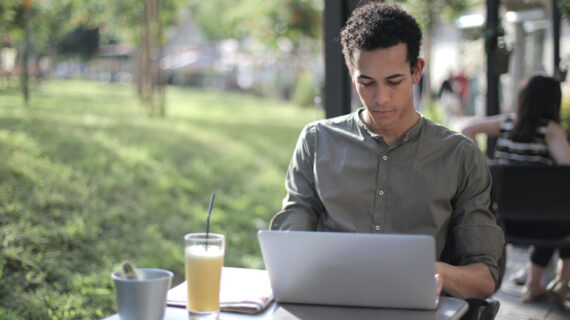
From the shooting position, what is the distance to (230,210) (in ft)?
20.6

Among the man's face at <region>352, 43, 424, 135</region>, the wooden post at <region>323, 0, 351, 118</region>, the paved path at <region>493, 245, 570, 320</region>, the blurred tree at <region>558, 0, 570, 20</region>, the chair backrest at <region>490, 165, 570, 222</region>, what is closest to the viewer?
the man's face at <region>352, 43, 424, 135</region>

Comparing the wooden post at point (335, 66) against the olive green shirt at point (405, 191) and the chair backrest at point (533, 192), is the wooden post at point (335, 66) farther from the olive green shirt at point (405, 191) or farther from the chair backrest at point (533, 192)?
the olive green shirt at point (405, 191)

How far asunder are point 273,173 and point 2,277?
14.3 ft

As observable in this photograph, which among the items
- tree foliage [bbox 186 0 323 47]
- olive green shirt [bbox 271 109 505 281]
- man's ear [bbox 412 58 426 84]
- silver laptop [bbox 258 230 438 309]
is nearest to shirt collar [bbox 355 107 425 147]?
olive green shirt [bbox 271 109 505 281]

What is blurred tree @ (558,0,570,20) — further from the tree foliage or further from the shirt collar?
the tree foliage

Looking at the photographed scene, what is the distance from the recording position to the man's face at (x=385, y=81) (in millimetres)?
1721

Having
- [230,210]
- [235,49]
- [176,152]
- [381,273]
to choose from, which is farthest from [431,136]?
[235,49]

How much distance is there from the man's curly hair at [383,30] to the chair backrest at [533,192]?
1888 millimetres

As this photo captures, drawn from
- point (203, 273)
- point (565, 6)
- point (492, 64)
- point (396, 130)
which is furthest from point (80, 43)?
point (203, 273)

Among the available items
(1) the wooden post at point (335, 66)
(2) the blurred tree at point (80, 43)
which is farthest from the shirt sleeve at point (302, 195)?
(2) the blurred tree at point (80, 43)

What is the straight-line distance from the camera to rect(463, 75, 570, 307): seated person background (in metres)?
3.64

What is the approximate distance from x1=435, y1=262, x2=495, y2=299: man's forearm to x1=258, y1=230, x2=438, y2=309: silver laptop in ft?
0.81

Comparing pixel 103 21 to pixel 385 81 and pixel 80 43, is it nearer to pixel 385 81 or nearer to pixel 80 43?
pixel 80 43

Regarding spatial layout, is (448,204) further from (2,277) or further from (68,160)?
(68,160)
